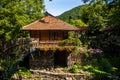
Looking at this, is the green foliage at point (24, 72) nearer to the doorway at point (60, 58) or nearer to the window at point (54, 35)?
the doorway at point (60, 58)

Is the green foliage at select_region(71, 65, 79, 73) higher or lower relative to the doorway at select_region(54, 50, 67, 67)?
lower

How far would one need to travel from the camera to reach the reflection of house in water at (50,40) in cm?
3841

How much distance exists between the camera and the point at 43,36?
42125 millimetres

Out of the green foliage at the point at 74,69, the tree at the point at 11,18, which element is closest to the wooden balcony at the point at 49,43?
the green foliage at the point at 74,69

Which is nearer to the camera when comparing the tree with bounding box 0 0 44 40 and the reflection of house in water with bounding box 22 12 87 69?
the reflection of house in water with bounding box 22 12 87 69

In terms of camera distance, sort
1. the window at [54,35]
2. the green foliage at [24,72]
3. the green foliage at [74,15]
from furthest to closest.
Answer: the green foliage at [74,15]
the window at [54,35]
the green foliage at [24,72]

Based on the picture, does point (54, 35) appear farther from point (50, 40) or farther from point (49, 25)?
point (49, 25)

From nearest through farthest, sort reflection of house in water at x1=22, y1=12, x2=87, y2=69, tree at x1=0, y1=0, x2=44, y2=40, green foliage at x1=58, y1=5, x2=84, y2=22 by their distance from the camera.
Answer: reflection of house in water at x1=22, y1=12, x2=87, y2=69 → tree at x1=0, y1=0, x2=44, y2=40 → green foliage at x1=58, y1=5, x2=84, y2=22

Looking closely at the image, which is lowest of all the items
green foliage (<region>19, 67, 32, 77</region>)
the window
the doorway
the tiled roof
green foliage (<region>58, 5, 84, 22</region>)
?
green foliage (<region>19, 67, 32, 77</region>)

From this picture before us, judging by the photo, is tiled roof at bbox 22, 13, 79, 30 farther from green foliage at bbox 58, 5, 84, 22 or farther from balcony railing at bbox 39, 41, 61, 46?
green foliage at bbox 58, 5, 84, 22

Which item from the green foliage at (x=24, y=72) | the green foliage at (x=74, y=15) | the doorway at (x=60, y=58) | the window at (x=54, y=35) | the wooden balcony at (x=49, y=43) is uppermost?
the green foliage at (x=74, y=15)

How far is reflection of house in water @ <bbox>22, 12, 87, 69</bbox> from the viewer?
126 feet

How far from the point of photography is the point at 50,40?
4241 cm

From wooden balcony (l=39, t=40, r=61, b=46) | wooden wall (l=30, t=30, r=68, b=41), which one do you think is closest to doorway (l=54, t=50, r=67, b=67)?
wooden balcony (l=39, t=40, r=61, b=46)
